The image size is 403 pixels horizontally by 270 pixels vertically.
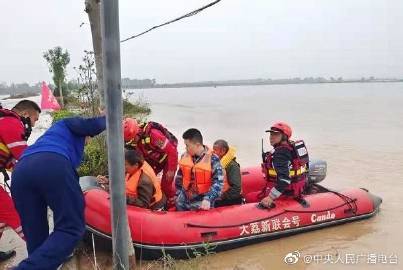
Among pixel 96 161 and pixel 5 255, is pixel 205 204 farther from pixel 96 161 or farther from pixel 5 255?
pixel 96 161

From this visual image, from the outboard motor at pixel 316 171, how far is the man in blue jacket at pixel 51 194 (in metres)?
3.39

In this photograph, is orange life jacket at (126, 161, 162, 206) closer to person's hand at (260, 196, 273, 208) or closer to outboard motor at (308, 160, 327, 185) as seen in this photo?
person's hand at (260, 196, 273, 208)

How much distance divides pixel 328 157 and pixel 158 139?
6.08 meters

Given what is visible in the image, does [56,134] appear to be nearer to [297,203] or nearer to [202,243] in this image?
[202,243]

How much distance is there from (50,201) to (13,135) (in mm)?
959

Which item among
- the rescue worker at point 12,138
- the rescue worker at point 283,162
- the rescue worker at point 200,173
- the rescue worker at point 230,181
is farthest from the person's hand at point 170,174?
the rescue worker at point 12,138

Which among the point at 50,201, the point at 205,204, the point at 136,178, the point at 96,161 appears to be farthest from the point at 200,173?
the point at 96,161

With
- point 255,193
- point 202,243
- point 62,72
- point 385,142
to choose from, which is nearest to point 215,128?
point 385,142

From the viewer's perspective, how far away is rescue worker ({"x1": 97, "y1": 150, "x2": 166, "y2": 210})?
4027 mm

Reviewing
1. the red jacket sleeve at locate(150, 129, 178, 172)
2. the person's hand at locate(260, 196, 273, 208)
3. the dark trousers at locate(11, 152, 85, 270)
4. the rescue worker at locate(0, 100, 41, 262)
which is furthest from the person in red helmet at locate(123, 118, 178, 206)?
the dark trousers at locate(11, 152, 85, 270)

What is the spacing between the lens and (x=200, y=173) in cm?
426

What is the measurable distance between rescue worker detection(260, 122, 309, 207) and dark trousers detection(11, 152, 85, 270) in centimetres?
233

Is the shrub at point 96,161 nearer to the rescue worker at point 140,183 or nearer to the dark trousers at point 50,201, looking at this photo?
the rescue worker at point 140,183

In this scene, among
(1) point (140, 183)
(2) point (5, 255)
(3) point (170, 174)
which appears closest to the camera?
(2) point (5, 255)
